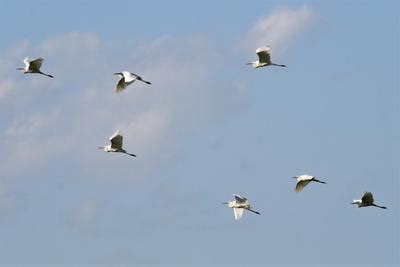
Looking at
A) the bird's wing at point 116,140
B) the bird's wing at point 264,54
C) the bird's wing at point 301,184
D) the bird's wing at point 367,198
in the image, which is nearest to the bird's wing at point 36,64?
the bird's wing at point 116,140

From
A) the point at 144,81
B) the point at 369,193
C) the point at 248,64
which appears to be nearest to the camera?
the point at 144,81

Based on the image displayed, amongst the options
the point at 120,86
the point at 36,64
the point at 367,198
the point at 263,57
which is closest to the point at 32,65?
the point at 36,64

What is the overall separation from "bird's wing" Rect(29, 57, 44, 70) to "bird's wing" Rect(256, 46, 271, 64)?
13612 millimetres

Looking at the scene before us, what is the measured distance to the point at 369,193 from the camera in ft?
211

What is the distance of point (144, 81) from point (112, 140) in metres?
6.65

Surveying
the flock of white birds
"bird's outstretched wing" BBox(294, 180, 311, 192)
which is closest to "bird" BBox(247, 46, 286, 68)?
the flock of white birds

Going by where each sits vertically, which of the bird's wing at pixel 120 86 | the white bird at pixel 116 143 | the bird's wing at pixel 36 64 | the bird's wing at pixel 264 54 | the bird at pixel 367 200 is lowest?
the bird at pixel 367 200

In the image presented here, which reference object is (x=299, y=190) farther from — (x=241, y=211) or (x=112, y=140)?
(x=112, y=140)

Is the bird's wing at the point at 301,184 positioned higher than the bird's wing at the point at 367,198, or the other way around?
the bird's wing at the point at 301,184

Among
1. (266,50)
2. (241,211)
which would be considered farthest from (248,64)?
(241,211)

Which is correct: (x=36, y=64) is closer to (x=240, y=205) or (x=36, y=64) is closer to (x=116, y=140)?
(x=116, y=140)

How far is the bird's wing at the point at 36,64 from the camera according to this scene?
2653 inches

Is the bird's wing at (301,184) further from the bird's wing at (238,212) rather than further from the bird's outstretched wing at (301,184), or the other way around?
the bird's wing at (238,212)

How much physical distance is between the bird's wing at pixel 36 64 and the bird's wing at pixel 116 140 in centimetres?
679
